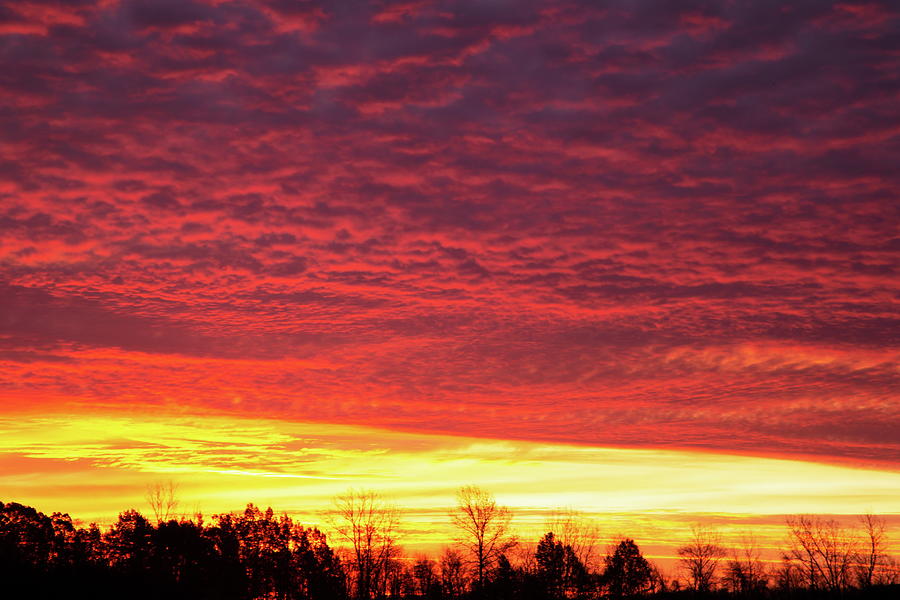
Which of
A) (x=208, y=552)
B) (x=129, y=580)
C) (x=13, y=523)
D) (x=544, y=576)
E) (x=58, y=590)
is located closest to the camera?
(x=58, y=590)

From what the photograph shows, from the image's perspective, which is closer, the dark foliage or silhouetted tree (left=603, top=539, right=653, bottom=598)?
the dark foliage

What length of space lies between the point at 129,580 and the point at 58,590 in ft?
34.9

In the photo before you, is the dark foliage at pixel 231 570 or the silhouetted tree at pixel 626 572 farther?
the silhouetted tree at pixel 626 572

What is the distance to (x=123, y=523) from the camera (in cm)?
13350

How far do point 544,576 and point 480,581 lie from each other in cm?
4316

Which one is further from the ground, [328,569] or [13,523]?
[13,523]

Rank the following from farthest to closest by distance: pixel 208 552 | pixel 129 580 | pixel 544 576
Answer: pixel 544 576 < pixel 208 552 < pixel 129 580

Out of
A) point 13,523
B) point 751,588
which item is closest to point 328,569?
point 13,523

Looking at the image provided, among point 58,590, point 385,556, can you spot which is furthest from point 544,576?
point 58,590

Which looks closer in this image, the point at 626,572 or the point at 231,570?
the point at 231,570

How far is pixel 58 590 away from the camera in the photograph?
100250 millimetres

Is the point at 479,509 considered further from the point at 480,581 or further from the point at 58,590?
the point at 58,590

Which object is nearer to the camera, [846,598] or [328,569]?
[846,598]

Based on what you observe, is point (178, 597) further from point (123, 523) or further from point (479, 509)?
point (479, 509)
